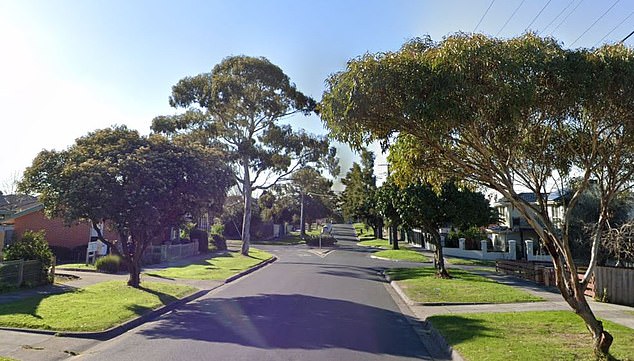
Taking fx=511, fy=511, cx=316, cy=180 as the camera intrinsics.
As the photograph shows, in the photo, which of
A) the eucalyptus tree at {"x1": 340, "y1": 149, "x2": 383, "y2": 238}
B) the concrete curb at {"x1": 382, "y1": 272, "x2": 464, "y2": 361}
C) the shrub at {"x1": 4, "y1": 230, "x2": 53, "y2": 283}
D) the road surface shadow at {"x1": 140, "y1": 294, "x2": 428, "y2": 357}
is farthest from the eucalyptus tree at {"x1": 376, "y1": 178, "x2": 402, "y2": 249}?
the eucalyptus tree at {"x1": 340, "y1": 149, "x2": 383, "y2": 238}

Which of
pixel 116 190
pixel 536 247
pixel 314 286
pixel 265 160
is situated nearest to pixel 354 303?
pixel 314 286

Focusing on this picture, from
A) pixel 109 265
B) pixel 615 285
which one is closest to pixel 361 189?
pixel 109 265

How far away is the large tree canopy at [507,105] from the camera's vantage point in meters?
7.62

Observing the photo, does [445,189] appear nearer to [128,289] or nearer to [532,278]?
[532,278]

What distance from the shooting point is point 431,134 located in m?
8.28

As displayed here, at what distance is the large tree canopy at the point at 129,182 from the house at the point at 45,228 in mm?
10583

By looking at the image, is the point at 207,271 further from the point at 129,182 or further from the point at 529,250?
the point at 529,250

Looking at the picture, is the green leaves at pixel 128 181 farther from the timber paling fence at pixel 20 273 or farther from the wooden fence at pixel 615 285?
the wooden fence at pixel 615 285

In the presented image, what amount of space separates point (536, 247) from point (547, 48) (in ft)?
119

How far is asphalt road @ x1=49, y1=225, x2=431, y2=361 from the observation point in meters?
8.79

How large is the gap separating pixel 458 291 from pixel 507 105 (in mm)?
11286

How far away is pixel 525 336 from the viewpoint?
388 inches

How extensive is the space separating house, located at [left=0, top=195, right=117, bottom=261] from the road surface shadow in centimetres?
1517

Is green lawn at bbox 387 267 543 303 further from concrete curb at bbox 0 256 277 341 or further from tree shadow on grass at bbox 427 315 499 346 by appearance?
concrete curb at bbox 0 256 277 341
